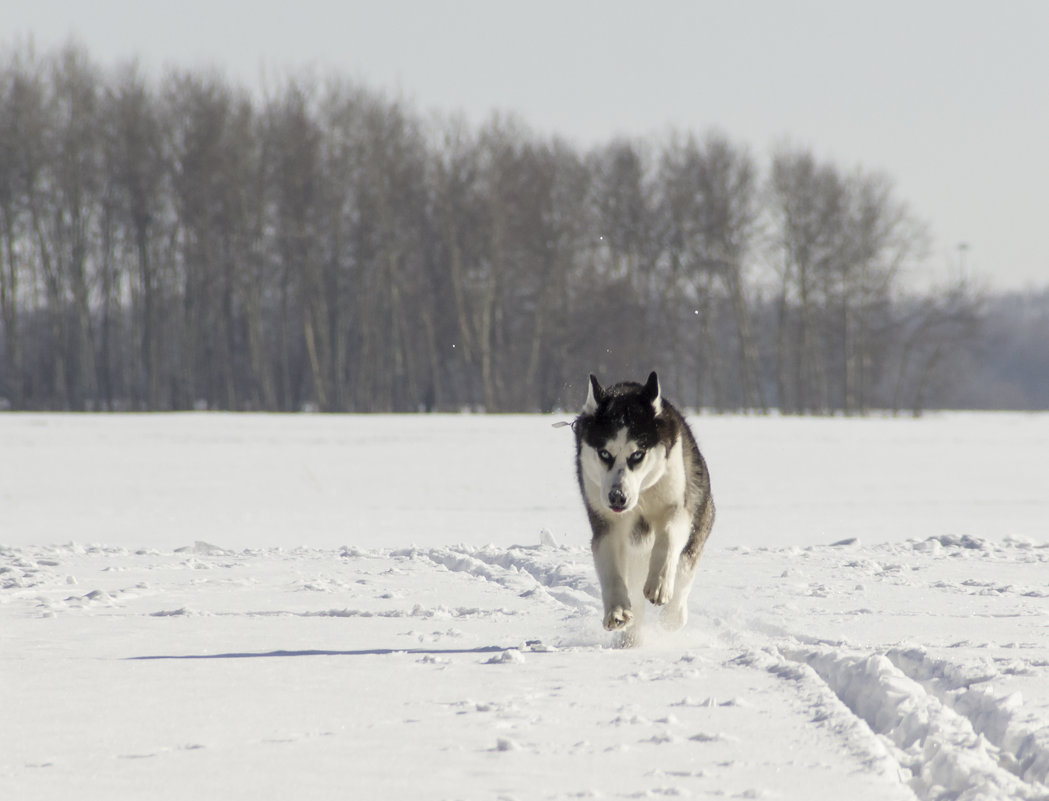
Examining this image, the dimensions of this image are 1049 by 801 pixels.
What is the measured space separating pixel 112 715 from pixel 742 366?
157ft

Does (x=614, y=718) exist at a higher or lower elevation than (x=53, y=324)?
lower

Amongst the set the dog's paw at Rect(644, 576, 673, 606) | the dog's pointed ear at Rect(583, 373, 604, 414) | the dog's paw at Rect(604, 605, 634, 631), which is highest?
the dog's pointed ear at Rect(583, 373, 604, 414)

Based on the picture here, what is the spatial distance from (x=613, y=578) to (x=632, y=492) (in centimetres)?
46

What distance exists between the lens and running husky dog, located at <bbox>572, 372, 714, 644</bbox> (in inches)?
204

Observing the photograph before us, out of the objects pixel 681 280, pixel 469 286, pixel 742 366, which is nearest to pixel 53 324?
pixel 469 286

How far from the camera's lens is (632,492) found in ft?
16.6

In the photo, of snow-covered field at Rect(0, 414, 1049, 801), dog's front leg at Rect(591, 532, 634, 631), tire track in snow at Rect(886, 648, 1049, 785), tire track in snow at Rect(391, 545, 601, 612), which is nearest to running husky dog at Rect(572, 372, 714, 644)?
dog's front leg at Rect(591, 532, 634, 631)

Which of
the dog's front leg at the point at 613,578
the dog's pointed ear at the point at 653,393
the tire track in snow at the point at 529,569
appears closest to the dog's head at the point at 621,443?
the dog's pointed ear at the point at 653,393

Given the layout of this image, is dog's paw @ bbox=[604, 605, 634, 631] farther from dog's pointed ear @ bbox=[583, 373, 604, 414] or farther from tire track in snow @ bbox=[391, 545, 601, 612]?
tire track in snow @ bbox=[391, 545, 601, 612]

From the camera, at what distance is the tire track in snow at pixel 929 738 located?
301 centimetres

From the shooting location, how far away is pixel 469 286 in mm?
47094

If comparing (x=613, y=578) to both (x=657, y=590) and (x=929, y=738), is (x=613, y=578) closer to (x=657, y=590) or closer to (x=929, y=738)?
(x=657, y=590)

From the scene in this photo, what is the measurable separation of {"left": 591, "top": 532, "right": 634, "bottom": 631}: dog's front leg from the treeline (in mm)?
38986

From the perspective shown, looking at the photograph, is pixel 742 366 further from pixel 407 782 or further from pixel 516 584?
pixel 407 782
